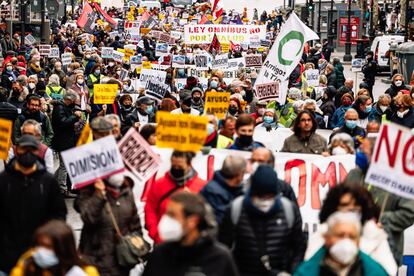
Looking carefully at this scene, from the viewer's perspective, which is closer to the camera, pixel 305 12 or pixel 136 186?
pixel 136 186

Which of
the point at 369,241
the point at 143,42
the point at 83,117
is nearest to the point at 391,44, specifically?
the point at 143,42

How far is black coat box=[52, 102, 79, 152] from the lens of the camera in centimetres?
1548

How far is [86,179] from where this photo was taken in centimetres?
869

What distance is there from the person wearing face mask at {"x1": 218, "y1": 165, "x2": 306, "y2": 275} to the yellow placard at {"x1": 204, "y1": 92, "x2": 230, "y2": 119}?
21.5 ft

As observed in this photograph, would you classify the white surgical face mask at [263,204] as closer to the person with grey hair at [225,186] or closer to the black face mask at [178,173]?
the person with grey hair at [225,186]

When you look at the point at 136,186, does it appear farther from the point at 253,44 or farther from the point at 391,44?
the point at 391,44

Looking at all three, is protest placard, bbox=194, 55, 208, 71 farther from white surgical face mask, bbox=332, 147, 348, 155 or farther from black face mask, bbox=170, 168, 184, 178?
black face mask, bbox=170, 168, 184, 178

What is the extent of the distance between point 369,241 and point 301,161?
12.1 feet

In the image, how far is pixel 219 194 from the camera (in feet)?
26.8

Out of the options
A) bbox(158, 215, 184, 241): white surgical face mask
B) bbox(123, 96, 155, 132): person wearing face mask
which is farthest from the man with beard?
bbox(158, 215, 184, 241): white surgical face mask

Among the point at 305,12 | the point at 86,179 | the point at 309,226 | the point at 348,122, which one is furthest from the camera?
the point at 305,12

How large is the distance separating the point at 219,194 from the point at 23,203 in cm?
132

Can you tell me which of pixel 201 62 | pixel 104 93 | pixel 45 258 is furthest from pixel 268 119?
pixel 201 62

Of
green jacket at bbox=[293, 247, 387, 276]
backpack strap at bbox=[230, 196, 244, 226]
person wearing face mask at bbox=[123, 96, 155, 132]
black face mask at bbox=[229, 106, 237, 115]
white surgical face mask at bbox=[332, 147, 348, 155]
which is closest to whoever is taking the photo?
green jacket at bbox=[293, 247, 387, 276]
